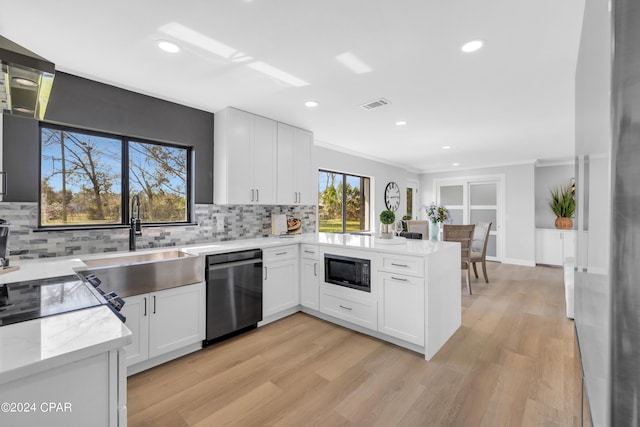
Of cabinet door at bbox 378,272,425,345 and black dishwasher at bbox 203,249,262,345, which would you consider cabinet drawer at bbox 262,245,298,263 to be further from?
cabinet door at bbox 378,272,425,345

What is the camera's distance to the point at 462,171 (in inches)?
284

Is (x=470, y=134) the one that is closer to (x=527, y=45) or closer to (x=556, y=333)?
(x=527, y=45)

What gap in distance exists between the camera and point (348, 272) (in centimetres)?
297

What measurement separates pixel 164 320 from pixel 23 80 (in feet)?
5.91

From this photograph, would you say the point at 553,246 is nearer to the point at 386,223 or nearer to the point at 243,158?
the point at 386,223

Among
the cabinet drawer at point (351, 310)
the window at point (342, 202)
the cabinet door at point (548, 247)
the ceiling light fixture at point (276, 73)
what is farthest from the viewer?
the cabinet door at point (548, 247)

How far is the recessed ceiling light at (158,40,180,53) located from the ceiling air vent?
179cm

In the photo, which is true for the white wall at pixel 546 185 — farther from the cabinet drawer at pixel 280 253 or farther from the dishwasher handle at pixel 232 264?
the dishwasher handle at pixel 232 264

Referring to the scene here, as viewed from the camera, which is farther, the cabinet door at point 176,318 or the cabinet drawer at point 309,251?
the cabinet drawer at point 309,251

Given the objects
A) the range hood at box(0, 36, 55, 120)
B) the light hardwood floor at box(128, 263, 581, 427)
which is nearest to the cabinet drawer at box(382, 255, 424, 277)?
the light hardwood floor at box(128, 263, 581, 427)

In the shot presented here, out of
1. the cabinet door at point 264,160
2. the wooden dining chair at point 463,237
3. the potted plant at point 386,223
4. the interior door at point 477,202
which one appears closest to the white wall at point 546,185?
the interior door at point 477,202

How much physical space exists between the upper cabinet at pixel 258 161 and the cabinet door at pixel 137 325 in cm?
130

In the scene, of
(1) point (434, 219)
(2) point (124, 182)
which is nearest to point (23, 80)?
(2) point (124, 182)

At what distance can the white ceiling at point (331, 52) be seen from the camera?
5.41 feet
